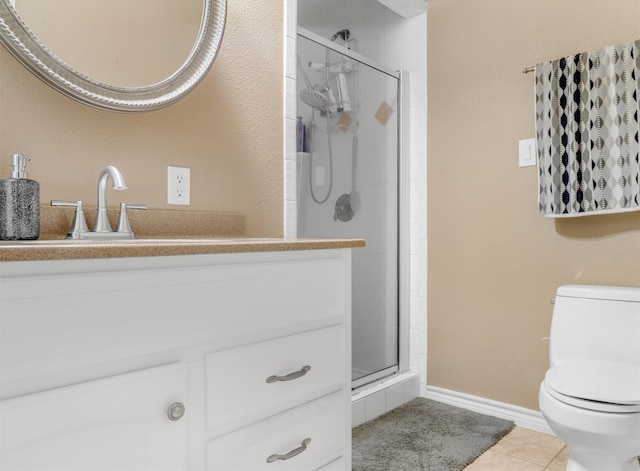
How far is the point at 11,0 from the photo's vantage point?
1065mm

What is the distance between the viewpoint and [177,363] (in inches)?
30.8

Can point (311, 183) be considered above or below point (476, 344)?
above

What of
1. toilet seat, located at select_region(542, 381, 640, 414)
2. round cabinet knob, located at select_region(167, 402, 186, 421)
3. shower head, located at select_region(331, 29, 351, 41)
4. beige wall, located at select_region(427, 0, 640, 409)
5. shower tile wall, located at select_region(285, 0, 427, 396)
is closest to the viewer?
round cabinet knob, located at select_region(167, 402, 186, 421)

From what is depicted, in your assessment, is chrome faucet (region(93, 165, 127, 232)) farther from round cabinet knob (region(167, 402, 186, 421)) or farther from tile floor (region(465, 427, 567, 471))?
tile floor (region(465, 427, 567, 471))

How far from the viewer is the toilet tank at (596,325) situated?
162 centimetres

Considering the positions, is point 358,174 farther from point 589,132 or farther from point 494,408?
point 494,408

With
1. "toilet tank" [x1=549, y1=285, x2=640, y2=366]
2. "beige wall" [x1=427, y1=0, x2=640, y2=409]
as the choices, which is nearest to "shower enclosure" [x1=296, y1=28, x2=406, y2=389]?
"beige wall" [x1=427, y1=0, x2=640, y2=409]

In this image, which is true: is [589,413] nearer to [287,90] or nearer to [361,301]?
[361,301]

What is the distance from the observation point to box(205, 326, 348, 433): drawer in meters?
0.84

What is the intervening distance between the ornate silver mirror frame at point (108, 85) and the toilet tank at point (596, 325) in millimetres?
1632

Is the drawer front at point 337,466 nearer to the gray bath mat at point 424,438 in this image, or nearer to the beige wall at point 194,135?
the gray bath mat at point 424,438

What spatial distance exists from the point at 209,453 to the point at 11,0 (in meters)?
1.14

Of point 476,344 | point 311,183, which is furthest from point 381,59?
point 476,344

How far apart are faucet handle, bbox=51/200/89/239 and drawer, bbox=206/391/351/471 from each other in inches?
25.2
